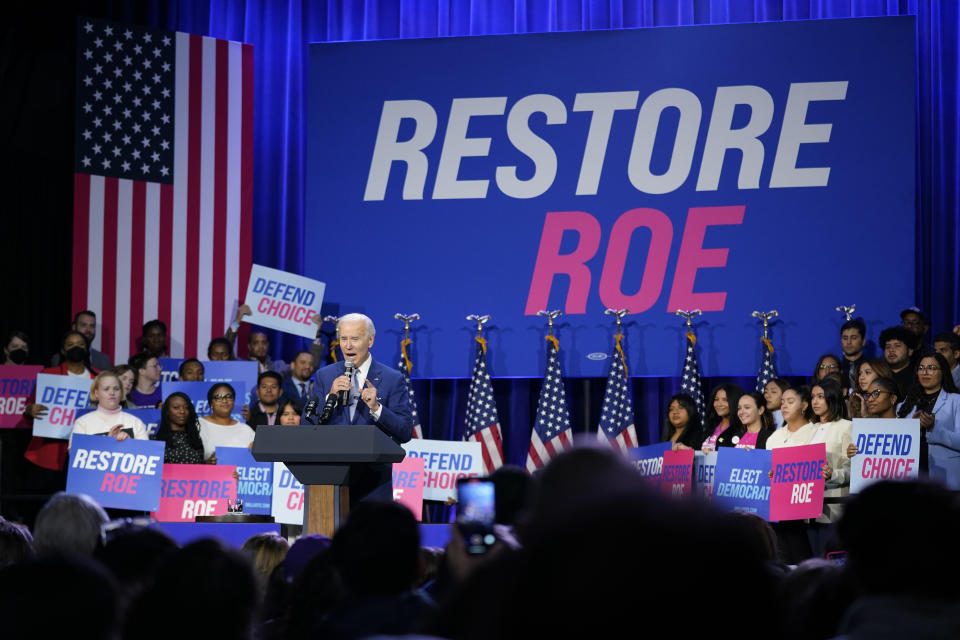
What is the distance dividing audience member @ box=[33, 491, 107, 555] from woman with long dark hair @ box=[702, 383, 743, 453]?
20.5ft

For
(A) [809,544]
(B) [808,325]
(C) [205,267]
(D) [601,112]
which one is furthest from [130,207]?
(A) [809,544]

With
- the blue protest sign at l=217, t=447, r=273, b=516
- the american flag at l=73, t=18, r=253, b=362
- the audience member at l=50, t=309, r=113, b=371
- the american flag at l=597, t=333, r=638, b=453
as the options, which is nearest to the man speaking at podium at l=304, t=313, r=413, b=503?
the blue protest sign at l=217, t=447, r=273, b=516

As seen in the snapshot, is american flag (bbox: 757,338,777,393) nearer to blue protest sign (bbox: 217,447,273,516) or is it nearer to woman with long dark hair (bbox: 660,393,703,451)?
woman with long dark hair (bbox: 660,393,703,451)

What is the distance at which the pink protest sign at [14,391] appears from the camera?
382 inches

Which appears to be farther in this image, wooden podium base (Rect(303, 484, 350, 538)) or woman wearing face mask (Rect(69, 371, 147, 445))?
woman wearing face mask (Rect(69, 371, 147, 445))

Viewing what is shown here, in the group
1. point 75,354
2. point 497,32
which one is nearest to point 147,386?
point 75,354

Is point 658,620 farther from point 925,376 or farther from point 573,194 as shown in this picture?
point 573,194

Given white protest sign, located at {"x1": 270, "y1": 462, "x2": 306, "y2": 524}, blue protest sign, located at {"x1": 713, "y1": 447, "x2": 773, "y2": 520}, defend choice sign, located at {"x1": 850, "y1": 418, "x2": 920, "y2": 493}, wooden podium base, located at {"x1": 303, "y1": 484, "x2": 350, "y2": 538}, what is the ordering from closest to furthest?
wooden podium base, located at {"x1": 303, "y1": 484, "x2": 350, "y2": 538} < defend choice sign, located at {"x1": 850, "y1": 418, "x2": 920, "y2": 493} < blue protest sign, located at {"x1": 713, "y1": 447, "x2": 773, "y2": 520} < white protest sign, located at {"x1": 270, "y1": 462, "x2": 306, "y2": 524}

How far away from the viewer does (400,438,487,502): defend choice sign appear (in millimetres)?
9352

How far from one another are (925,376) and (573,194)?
4.52 m

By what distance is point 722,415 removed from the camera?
924 cm

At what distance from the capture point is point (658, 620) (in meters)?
0.87

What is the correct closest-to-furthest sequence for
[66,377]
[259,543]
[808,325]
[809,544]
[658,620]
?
[658,620] < [259,543] < [809,544] < [66,377] < [808,325]

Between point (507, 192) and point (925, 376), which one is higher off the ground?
point (507, 192)
